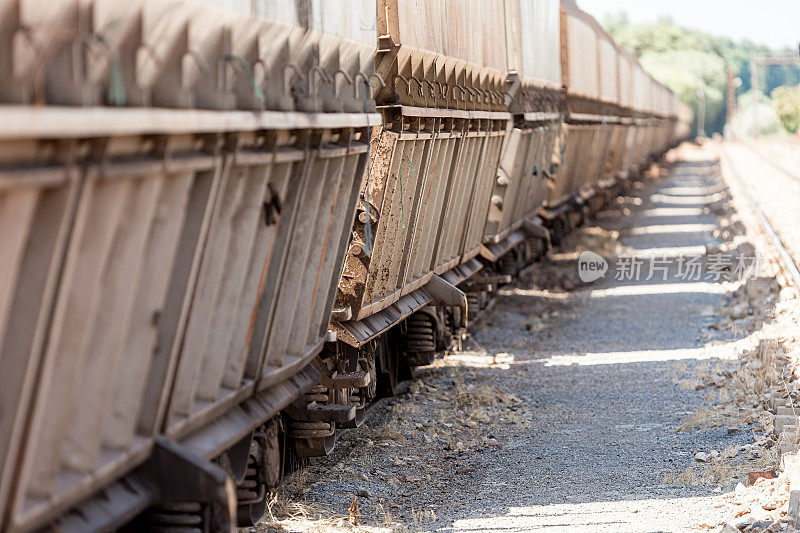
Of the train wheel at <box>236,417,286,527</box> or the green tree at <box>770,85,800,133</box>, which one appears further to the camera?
the green tree at <box>770,85,800,133</box>

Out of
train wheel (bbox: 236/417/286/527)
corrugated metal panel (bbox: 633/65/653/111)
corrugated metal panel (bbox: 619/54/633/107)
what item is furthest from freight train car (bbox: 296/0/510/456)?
corrugated metal panel (bbox: 633/65/653/111)

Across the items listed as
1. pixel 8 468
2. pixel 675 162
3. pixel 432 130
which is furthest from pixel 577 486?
pixel 675 162

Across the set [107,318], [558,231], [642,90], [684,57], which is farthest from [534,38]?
→ [684,57]

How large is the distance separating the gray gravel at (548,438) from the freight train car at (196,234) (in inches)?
23.4

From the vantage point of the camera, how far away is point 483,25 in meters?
11.2

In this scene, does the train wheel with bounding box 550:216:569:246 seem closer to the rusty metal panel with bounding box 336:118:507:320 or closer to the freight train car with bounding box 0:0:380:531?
the rusty metal panel with bounding box 336:118:507:320

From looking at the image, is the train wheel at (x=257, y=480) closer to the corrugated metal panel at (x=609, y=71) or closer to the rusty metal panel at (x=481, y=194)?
the rusty metal panel at (x=481, y=194)

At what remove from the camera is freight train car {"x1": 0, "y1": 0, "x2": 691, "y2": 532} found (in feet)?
10.1

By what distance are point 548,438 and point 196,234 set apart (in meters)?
5.37

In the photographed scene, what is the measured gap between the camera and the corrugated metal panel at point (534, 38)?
13.4 metres

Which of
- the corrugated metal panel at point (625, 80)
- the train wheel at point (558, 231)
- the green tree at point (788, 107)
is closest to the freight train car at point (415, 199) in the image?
the train wheel at point (558, 231)

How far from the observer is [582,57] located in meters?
21.9

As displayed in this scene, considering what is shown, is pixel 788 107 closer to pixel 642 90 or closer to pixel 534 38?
pixel 642 90

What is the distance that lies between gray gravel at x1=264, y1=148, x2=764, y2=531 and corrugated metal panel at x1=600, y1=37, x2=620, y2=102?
1141 centimetres
